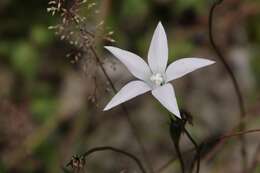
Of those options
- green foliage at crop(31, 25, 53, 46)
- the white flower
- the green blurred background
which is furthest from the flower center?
green foliage at crop(31, 25, 53, 46)

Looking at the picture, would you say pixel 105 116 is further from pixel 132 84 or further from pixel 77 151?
pixel 132 84

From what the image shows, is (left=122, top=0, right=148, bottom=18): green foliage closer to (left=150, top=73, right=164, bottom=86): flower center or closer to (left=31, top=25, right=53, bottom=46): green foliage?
(left=31, top=25, right=53, bottom=46): green foliage

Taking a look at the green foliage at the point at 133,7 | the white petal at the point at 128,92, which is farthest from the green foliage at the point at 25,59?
the white petal at the point at 128,92

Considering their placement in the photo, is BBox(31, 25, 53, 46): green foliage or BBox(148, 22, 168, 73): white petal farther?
BBox(31, 25, 53, 46): green foliage

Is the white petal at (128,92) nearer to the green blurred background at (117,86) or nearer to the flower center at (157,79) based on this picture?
the flower center at (157,79)

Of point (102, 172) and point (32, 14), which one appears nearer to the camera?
point (102, 172)

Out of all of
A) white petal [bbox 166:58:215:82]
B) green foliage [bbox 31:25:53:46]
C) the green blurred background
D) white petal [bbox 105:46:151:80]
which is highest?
green foliage [bbox 31:25:53:46]

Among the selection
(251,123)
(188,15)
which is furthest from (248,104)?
(188,15)

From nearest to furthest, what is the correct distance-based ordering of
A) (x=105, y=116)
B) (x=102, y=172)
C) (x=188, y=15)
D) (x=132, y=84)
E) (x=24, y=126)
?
(x=132, y=84) < (x=24, y=126) < (x=102, y=172) < (x=105, y=116) < (x=188, y=15)
